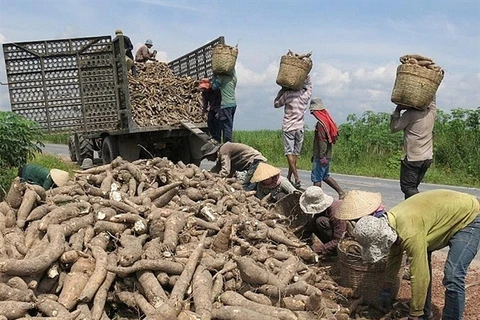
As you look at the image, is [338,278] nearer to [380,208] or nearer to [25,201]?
[380,208]

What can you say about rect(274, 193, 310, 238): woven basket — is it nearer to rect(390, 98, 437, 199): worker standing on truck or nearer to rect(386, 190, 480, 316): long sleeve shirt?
rect(390, 98, 437, 199): worker standing on truck

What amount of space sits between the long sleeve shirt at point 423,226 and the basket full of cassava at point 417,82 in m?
1.85

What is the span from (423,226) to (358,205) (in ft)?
2.94

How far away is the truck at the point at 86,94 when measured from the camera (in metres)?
8.94

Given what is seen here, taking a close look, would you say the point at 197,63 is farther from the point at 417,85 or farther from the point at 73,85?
the point at 417,85

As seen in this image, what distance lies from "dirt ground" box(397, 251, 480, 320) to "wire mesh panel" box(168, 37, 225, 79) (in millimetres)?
5568

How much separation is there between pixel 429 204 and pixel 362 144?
14.6 meters

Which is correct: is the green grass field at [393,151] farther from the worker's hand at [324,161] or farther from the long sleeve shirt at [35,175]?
the long sleeve shirt at [35,175]

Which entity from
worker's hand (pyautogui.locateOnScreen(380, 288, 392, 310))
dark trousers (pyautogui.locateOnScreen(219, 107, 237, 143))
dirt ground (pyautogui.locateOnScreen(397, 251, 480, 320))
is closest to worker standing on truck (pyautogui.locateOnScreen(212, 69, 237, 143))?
dark trousers (pyautogui.locateOnScreen(219, 107, 237, 143))

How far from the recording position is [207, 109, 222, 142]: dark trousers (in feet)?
30.1

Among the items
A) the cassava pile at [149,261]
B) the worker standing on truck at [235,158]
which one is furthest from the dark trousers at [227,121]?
the cassava pile at [149,261]

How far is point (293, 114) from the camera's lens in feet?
26.2

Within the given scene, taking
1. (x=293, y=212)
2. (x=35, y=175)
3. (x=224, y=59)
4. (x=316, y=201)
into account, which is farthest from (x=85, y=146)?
(x=316, y=201)

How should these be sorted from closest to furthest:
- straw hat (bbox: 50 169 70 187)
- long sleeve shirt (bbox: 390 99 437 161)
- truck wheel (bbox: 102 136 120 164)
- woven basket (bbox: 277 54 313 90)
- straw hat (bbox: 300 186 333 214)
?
straw hat (bbox: 300 186 333 214), long sleeve shirt (bbox: 390 99 437 161), straw hat (bbox: 50 169 70 187), woven basket (bbox: 277 54 313 90), truck wheel (bbox: 102 136 120 164)
